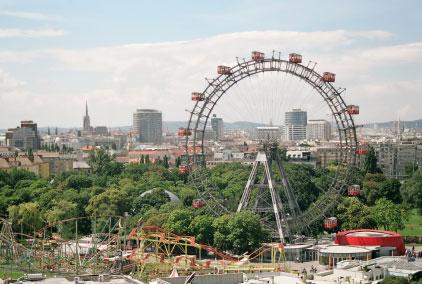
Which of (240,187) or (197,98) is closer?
(197,98)

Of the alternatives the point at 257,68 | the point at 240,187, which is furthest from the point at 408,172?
the point at 257,68

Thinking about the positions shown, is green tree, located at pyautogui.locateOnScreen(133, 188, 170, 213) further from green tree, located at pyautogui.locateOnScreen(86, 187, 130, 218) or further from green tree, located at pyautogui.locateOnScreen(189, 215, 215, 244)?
green tree, located at pyautogui.locateOnScreen(189, 215, 215, 244)

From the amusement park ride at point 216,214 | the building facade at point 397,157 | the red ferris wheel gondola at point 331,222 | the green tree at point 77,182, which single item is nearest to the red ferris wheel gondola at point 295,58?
the amusement park ride at point 216,214

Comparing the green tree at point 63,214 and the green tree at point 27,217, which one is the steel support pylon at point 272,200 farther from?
the green tree at point 27,217

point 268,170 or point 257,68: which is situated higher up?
point 257,68

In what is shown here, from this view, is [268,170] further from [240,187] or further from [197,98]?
[240,187]

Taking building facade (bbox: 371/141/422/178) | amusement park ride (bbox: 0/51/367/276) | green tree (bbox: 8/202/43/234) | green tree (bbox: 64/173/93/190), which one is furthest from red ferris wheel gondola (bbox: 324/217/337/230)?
building facade (bbox: 371/141/422/178)
